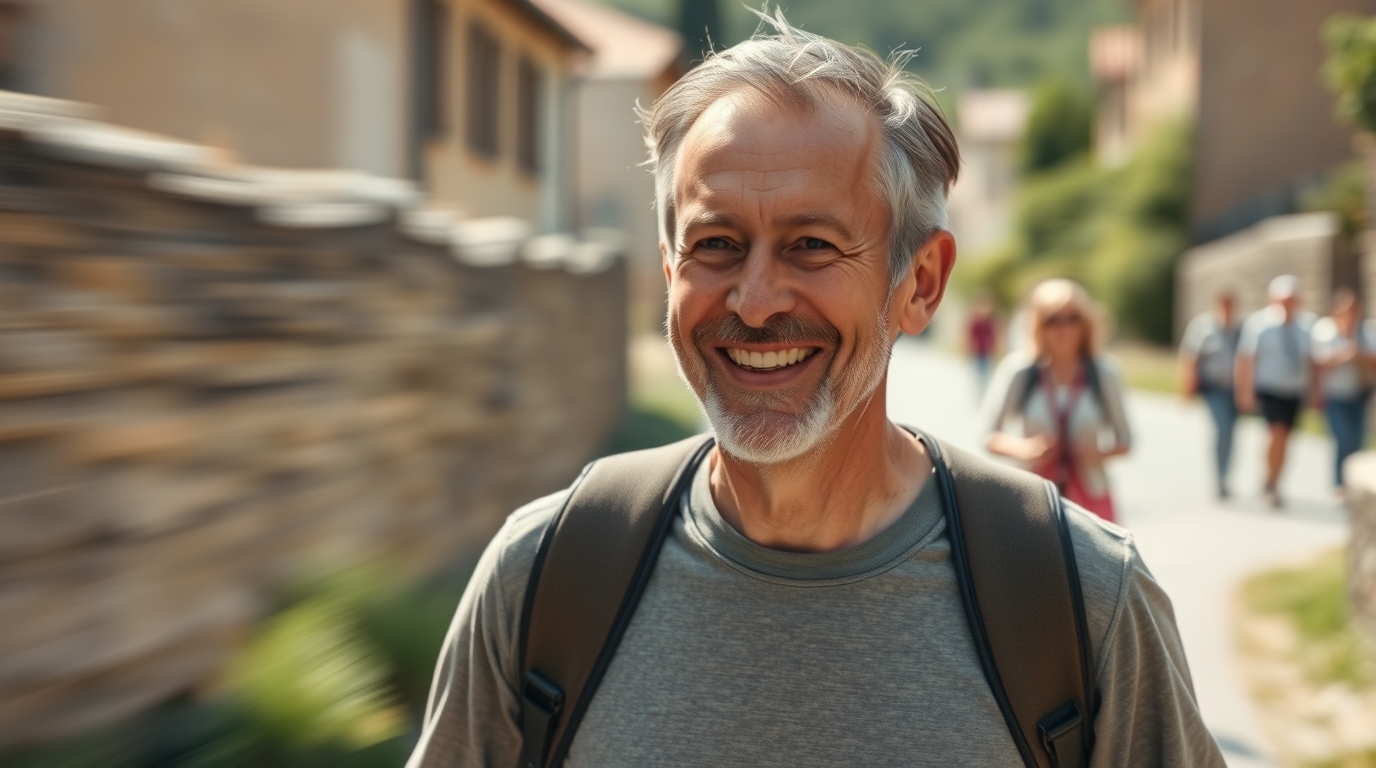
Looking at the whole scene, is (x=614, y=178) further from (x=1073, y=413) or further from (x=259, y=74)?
(x=1073, y=413)

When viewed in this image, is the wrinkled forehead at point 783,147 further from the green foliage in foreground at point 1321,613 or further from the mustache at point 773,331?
the green foliage in foreground at point 1321,613

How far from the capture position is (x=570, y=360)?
11.1m

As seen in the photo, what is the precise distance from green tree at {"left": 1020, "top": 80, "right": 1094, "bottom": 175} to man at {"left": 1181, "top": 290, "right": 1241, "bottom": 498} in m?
39.4

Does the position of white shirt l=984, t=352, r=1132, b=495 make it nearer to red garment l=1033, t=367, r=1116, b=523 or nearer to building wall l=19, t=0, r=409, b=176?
red garment l=1033, t=367, r=1116, b=523

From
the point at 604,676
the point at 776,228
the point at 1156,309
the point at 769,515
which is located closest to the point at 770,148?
the point at 776,228

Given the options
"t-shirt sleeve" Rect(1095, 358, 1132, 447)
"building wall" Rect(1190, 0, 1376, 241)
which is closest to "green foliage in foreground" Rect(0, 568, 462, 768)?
"t-shirt sleeve" Rect(1095, 358, 1132, 447)

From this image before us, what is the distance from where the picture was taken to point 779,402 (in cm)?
195

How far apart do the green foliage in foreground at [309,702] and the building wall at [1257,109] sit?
28091 mm

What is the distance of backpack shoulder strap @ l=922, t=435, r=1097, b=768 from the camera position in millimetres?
1764

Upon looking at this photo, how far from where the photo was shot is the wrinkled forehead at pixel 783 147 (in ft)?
6.25

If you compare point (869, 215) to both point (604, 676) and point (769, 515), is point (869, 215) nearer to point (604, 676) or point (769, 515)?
point (769, 515)

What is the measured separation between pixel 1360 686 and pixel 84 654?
5209mm

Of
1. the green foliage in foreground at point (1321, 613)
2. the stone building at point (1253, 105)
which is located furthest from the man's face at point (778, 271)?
the stone building at point (1253, 105)

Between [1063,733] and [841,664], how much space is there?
0.29 metres
